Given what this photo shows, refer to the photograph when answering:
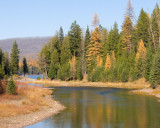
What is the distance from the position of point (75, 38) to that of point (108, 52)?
21.8 m

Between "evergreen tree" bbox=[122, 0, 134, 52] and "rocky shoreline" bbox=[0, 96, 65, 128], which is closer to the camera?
"rocky shoreline" bbox=[0, 96, 65, 128]

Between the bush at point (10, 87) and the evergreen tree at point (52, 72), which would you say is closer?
the bush at point (10, 87)

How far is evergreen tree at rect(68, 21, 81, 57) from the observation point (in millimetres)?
110375

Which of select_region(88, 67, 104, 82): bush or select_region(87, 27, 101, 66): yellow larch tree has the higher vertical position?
select_region(87, 27, 101, 66): yellow larch tree

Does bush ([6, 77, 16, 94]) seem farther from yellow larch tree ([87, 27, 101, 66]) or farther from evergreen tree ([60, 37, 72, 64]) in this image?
evergreen tree ([60, 37, 72, 64])

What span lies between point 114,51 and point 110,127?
7344 cm

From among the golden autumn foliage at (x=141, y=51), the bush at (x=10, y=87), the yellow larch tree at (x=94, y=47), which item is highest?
the yellow larch tree at (x=94, y=47)

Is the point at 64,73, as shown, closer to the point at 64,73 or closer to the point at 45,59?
the point at 64,73

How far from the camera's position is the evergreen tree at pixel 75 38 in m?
110

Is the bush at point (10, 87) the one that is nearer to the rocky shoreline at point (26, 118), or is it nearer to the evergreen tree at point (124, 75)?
the rocky shoreline at point (26, 118)

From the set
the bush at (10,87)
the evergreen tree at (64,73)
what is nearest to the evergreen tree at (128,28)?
the evergreen tree at (64,73)

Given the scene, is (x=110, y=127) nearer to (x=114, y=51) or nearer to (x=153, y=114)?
(x=153, y=114)

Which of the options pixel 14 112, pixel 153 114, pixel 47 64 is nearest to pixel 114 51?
pixel 47 64

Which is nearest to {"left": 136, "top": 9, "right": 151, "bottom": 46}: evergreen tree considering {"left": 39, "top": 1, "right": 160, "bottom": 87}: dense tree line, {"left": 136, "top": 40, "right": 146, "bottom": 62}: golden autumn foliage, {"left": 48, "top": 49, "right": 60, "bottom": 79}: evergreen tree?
{"left": 39, "top": 1, "right": 160, "bottom": 87}: dense tree line
